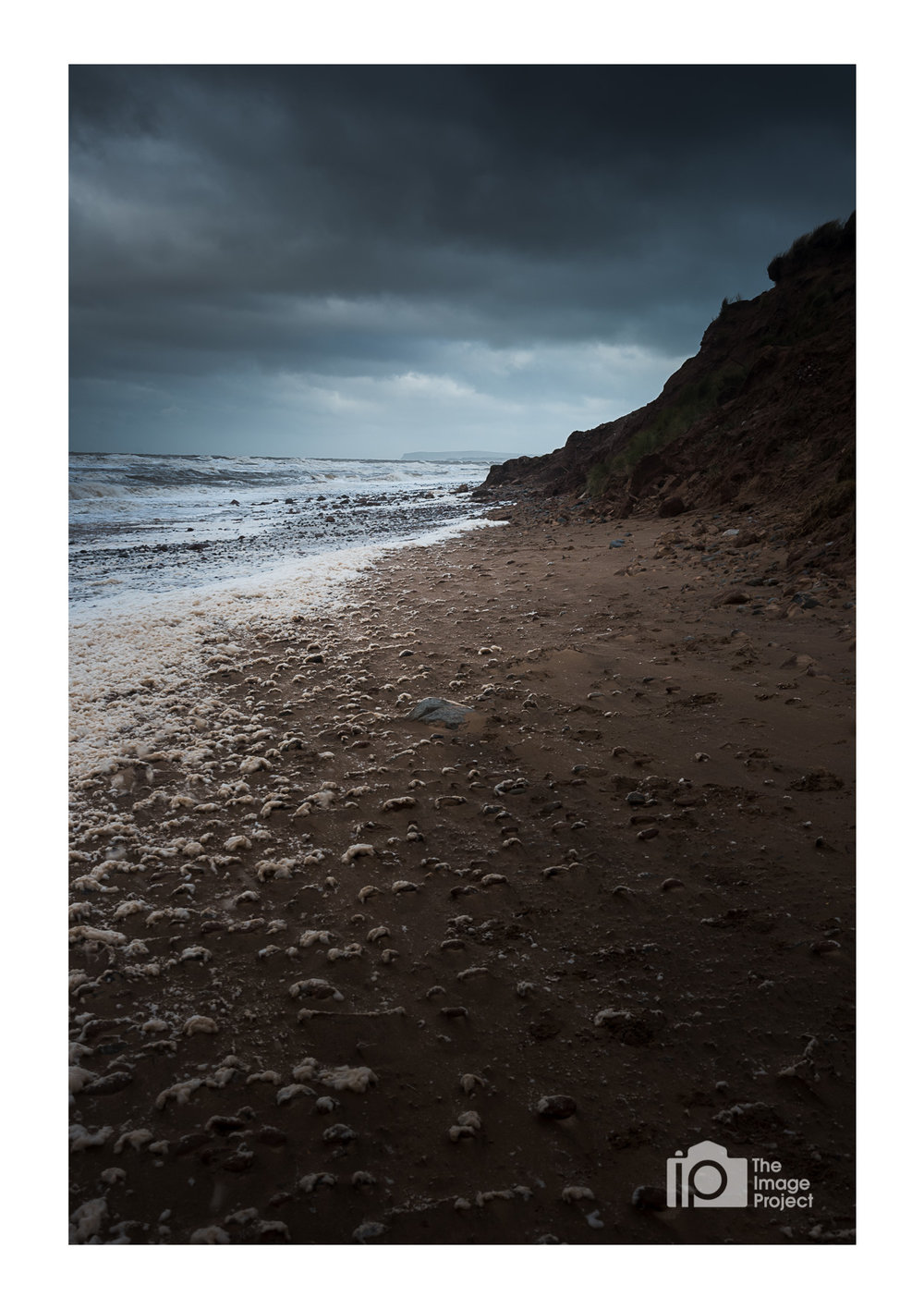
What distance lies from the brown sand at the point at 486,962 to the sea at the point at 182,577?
0.86m

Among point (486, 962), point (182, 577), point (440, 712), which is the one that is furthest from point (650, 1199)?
point (182, 577)

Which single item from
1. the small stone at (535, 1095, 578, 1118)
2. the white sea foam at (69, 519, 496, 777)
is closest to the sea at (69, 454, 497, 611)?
the white sea foam at (69, 519, 496, 777)

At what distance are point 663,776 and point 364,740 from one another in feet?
5.25

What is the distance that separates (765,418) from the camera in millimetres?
10859

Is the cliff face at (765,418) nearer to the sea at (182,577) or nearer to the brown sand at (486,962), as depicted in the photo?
the sea at (182,577)

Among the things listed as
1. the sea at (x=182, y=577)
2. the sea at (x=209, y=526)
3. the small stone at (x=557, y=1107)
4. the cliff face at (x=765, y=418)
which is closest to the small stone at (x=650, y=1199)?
the small stone at (x=557, y=1107)

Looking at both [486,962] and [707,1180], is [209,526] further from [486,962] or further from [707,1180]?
[707,1180]

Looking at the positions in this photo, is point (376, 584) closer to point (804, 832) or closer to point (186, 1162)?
point (804, 832)

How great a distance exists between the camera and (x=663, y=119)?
282 centimetres

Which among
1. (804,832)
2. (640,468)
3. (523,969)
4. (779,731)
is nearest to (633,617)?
(779,731)

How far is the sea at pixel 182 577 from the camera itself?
434cm

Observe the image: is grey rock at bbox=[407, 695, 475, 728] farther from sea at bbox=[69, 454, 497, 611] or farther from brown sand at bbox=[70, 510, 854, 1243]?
sea at bbox=[69, 454, 497, 611]

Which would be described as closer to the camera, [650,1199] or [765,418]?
[650,1199]

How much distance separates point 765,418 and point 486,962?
1114cm
